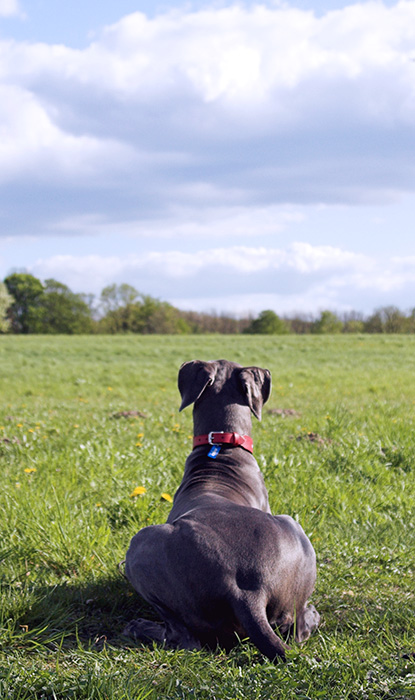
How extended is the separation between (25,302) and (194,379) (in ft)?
280

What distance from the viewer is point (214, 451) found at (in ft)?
12.8

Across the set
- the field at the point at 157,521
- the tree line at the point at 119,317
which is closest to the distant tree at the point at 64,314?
the tree line at the point at 119,317

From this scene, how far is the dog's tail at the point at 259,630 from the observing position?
2709 millimetres

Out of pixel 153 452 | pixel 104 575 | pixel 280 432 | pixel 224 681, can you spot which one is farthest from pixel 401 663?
pixel 280 432

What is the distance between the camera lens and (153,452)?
6566 millimetres

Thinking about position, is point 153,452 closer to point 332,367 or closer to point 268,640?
point 268,640

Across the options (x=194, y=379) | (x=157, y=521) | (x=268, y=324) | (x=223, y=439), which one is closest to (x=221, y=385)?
(x=194, y=379)

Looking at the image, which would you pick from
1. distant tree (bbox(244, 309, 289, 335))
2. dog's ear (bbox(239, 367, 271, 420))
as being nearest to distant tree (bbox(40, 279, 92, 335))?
distant tree (bbox(244, 309, 289, 335))

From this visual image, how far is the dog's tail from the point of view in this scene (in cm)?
271

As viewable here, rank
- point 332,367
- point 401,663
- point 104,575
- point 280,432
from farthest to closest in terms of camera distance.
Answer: point 332,367
point 280,432
point 104,575
point 401,663

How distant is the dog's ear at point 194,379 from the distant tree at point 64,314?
76.3 m

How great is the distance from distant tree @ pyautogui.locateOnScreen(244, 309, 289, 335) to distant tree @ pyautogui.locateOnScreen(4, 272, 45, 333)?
1210 inches

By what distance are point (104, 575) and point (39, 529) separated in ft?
2.44

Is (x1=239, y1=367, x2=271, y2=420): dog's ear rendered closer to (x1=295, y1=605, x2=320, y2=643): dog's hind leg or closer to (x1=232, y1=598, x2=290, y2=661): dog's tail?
(x1=295, y1=605, x2=320, y2=643): dog's hind leg
